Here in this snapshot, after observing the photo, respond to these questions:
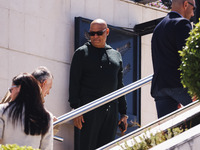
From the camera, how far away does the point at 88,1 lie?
11.9 m

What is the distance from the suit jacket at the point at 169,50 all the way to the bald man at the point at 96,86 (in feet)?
2.76

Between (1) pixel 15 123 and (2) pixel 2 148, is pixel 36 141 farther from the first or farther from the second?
(2) pixel 2 148

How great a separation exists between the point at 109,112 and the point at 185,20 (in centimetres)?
147

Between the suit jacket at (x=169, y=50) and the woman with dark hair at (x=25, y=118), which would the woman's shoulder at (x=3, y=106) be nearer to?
the woman with dark hair at (x=25, y=118)

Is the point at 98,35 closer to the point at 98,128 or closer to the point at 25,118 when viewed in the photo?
the point at 98,128

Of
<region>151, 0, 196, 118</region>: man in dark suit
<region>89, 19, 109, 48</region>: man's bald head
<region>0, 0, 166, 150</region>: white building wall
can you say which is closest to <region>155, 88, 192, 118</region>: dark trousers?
<region>151, 0, 196, 118</region>: man in dark suit

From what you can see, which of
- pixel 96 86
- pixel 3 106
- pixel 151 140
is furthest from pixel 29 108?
pixel 96 86

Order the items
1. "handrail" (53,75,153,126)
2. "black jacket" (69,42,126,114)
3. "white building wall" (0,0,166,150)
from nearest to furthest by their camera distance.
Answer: "handrail" (53,75,153,126) → "black jacket" (69,42,126,114) → "white building wall" (0,0,166,150)

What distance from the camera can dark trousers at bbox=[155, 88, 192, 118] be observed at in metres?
7.40

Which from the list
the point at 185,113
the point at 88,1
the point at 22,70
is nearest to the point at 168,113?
the point at 185,113

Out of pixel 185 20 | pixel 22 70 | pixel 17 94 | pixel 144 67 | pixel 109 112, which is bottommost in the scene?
pixel 17 94

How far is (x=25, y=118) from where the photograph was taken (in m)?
6.44

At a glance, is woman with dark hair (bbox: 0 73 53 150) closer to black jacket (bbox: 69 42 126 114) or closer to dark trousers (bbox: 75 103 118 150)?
dark trousers (bbox: 75 103 118 150)

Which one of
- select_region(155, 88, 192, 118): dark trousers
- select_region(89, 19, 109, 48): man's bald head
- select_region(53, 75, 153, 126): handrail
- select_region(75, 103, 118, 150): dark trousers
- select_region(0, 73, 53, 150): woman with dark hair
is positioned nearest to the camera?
select_region(0, 73, 53, 150): woman with dark hair
